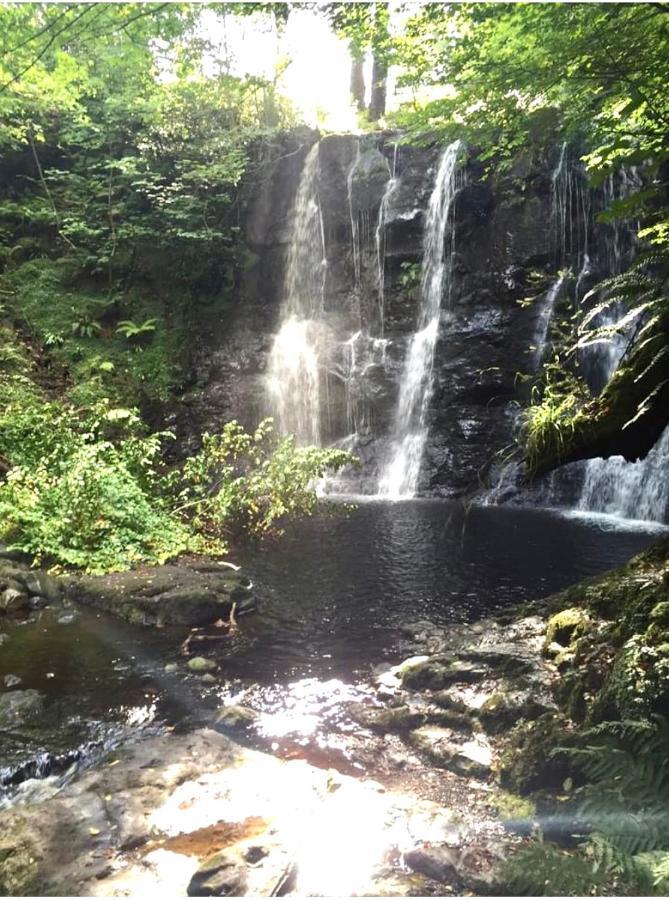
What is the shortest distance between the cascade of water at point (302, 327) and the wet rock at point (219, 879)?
1152 cm

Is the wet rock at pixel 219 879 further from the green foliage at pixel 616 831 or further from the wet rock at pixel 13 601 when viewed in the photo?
the wet rock at pixel 13 601

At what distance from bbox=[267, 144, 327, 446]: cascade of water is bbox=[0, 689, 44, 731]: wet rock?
982 centimetres

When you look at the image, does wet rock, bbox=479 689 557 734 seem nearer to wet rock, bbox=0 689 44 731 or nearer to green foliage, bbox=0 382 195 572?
wet rock, bbox=0 689 44 731

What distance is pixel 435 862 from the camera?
2.45m

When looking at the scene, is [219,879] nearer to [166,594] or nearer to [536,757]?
[536,757]

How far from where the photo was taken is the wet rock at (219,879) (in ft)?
7.68

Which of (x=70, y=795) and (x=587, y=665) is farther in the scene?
(x=587, y=665)

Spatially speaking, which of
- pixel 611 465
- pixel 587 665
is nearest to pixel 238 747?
pixel 587 665

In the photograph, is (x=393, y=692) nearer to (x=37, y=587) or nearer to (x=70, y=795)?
(x=70, y=795)

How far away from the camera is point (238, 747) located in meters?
3.68

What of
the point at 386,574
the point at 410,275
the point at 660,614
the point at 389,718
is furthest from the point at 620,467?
the point at 389,718

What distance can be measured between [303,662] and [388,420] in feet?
29.3

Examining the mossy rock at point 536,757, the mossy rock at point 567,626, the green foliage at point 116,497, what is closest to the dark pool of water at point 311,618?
the green foliage at point 116,497

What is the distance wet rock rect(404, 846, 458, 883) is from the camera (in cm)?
239
